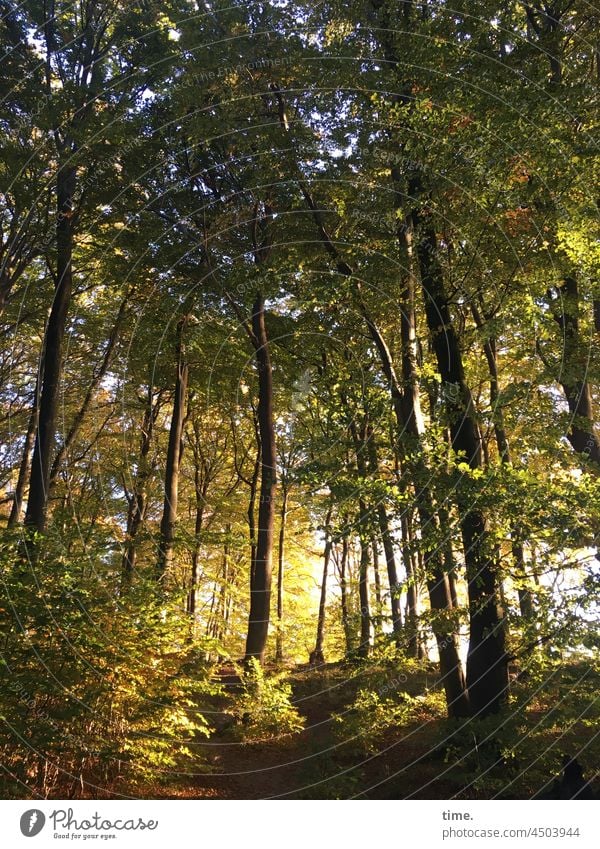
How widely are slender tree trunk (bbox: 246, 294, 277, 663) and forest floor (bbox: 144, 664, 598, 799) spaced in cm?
201

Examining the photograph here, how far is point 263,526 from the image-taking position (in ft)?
49.0

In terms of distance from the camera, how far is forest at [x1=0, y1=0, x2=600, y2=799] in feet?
27.1

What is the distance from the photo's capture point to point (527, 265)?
10.4 meters

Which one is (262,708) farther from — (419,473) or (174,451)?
(174,451)

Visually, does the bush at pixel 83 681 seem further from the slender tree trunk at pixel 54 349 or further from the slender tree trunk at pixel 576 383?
the slender tree trunk at pixel 576 383

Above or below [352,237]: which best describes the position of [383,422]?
below

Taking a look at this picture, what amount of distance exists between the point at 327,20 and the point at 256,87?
211 centimetres

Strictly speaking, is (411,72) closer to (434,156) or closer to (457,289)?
(434,156)

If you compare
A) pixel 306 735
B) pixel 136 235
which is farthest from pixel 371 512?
pixel 136 235

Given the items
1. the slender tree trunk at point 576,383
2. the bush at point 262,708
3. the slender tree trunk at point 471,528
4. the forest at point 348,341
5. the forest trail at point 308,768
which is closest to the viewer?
the forest at point 348,341

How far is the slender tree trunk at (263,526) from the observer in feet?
46.0

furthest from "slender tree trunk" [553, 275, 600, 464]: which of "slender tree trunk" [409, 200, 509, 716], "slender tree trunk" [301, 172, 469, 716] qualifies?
"slender tree trunk" [301, 172, 469, 716]

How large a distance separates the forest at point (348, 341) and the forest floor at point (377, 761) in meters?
0.07

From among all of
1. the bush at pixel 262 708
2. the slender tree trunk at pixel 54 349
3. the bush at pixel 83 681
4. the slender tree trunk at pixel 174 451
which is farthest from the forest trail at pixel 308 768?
the slender tree trunk at pixel 54 349
